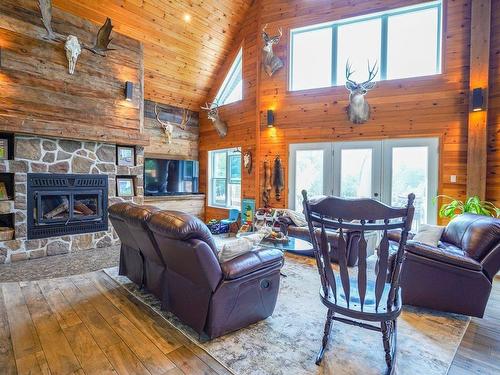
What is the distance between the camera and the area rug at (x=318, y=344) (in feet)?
6.19

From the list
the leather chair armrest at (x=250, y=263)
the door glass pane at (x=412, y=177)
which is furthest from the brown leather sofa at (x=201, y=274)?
the door glass pane at (x=412, y=177)

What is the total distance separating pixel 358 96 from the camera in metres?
4.98

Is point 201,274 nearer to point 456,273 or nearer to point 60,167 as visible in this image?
point 456,273

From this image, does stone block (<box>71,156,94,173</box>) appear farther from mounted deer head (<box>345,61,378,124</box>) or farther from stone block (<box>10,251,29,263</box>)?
mounted deer head (<box>345,61,378,124</box>)

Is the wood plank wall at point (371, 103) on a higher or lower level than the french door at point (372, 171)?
higher

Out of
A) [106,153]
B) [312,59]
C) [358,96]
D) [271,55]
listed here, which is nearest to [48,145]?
[106,153]

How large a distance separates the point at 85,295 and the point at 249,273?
1912 millimetres

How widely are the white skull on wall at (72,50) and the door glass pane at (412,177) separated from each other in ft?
18.1

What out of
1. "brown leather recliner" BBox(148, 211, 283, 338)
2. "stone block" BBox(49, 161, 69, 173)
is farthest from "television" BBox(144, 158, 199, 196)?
"brown leather recliner" BBox(148, 211, 283, 338)

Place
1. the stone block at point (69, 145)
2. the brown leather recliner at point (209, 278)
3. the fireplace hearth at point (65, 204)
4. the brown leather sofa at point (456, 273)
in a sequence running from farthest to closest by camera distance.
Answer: the stone block at point (69, 145) < the fireplace hearth at point (65, 204) < the brown leather sofa at point (456, 273) < the brown leather recliner at point (209, 278)

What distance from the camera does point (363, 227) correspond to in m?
1.64

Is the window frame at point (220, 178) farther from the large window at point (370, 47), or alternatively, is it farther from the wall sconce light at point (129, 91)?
the wall sconce light at point (129, 91)

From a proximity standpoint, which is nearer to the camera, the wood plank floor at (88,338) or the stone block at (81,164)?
the wood plank floor at (88,338)

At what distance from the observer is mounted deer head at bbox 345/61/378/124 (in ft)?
16.0
